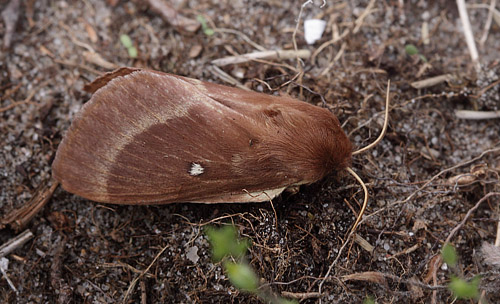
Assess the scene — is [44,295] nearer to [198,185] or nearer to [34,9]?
[198,185]

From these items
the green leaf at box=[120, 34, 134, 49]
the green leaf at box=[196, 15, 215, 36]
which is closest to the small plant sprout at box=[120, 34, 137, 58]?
the green leaf at box=[120, 34, 134, 49]

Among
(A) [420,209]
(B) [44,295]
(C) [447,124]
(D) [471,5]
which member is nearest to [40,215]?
(B) [44,295]

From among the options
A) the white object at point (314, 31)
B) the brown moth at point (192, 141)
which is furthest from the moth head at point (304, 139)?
the white object at point (314, 31)

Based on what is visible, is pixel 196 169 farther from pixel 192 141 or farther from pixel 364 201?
pixel 364 201

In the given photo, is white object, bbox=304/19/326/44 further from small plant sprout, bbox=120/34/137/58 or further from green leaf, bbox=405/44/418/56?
small plant sprout, bbox=120/34/137/58

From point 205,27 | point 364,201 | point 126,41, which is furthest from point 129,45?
point 364,201
